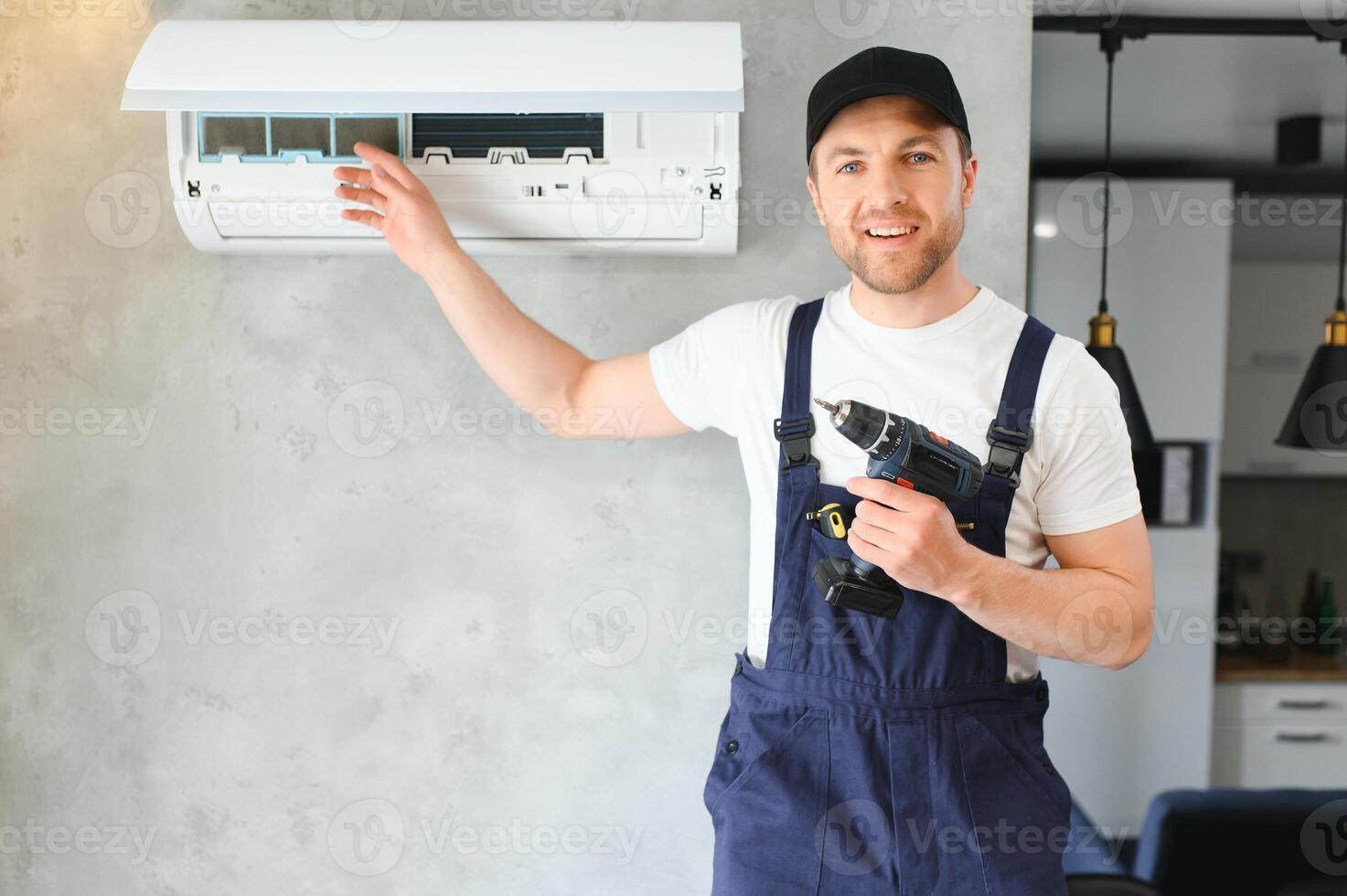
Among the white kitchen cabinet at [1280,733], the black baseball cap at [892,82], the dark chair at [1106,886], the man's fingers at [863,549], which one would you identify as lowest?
the white kitchen cabinet at [1280,733]

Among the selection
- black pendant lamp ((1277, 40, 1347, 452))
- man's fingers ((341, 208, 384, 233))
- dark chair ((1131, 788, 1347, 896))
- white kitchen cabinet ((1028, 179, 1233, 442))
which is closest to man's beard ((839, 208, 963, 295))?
man's fingers ((341, 208, 384, 233))

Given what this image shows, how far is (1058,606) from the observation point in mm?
1210

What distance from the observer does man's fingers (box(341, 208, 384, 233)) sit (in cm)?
146

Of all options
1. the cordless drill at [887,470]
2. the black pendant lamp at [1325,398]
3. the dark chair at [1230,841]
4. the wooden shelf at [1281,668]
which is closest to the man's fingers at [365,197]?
the cordless drill at [887,470]

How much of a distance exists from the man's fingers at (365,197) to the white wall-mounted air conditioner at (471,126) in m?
0.05

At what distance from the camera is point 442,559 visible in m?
1.69

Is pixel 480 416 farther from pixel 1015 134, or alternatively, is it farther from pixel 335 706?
pixel 1015 134

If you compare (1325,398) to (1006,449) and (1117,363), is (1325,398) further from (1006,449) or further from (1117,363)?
(1006,449)

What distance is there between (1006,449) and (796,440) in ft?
0.87

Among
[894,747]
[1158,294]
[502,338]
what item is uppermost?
[1158,294]

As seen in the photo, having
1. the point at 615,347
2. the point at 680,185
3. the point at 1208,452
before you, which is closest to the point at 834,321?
the point at 680,185

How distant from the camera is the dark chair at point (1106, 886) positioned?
1.89 metres

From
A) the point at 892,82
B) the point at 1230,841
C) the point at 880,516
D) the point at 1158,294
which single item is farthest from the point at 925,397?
the point at 1158,294

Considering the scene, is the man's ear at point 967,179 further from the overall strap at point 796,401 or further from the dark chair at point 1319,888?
the dark chair at point 1319,888
